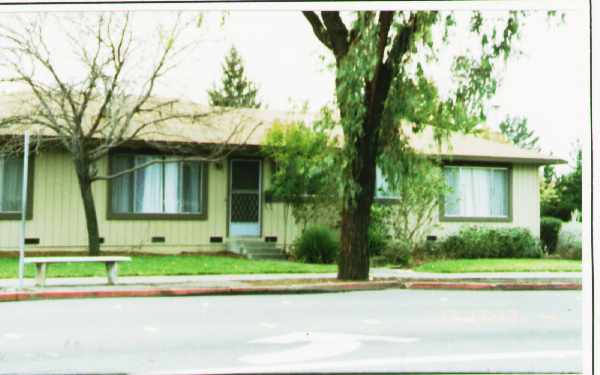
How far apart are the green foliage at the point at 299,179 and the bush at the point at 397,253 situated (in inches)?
68.7

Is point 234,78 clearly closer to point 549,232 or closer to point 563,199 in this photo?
point 563,199

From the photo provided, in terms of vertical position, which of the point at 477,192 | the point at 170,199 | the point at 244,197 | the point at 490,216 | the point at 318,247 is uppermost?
the point at 477,192

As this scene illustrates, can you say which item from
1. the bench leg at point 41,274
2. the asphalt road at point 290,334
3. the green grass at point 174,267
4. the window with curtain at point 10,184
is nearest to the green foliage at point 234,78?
the window with curtain at point 10,184

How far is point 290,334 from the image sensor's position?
9.04m

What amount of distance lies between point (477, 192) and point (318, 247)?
22.9ft

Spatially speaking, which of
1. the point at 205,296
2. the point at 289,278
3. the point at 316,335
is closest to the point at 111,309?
the point at 205,296

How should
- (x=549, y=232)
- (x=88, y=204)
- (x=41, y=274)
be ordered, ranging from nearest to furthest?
(x=41, y=274) < (x=88, y=204) < (x=549, y=232)

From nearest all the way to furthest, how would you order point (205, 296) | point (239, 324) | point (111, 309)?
1. point (239, 324)
2. point (111, 309)
3. point (205, 296)

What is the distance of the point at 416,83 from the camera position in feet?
47.5

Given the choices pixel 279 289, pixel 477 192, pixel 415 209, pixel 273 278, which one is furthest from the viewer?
pixel 477 192

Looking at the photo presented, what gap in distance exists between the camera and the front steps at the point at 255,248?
20.6 m

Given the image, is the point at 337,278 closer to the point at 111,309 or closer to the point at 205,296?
the point at 205,296

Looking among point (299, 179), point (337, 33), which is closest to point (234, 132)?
point (299, 179)

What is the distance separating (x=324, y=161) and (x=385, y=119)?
1523 mm
